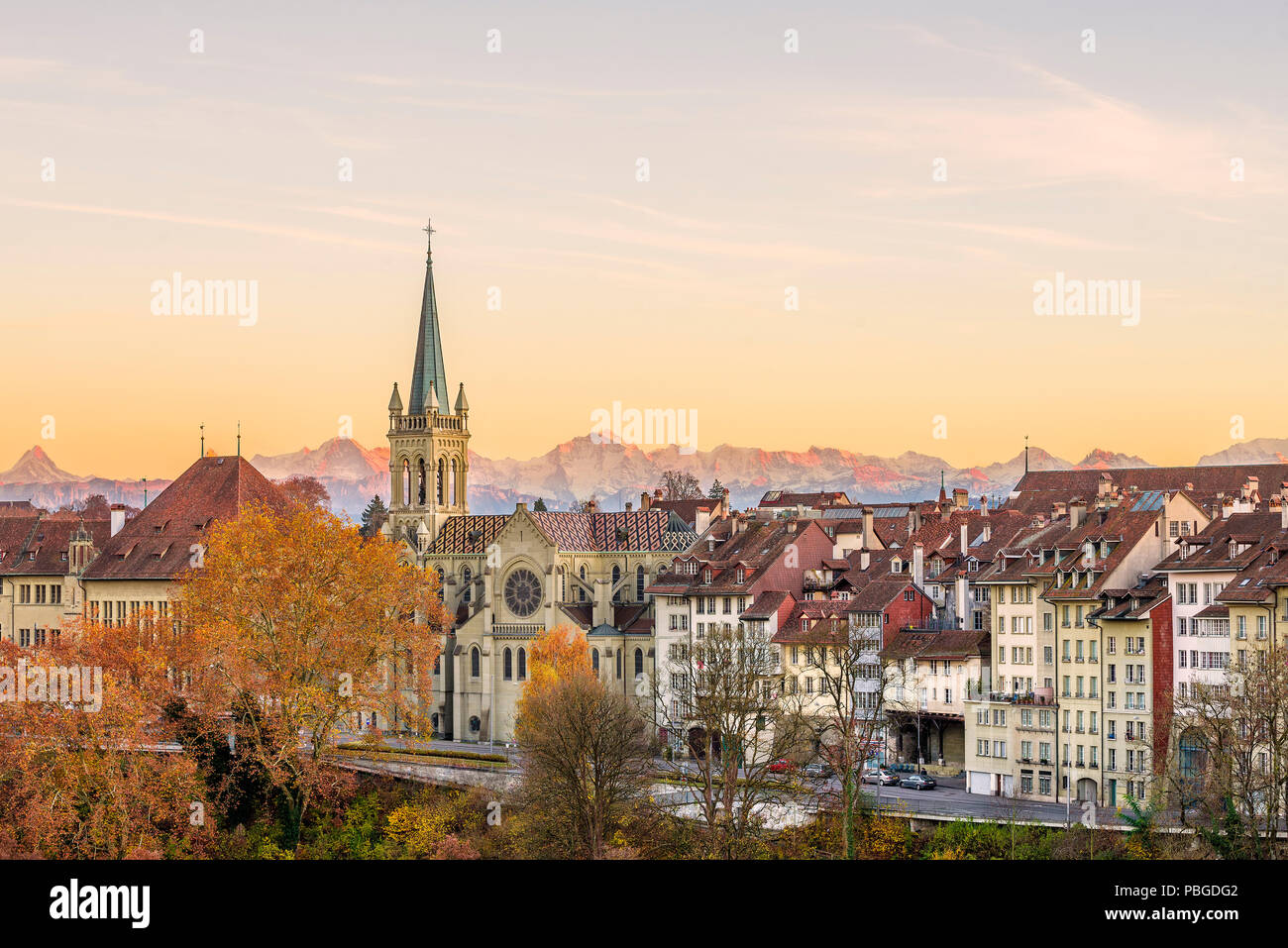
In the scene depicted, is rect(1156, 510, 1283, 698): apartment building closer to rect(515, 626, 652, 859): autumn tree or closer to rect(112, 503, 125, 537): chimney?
rect(515, 626, 652, 859): autumn tree

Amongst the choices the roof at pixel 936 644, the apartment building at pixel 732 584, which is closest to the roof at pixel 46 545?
the apartment building at pixel 732 584

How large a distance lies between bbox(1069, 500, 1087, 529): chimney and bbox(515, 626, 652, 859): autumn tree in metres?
24.4

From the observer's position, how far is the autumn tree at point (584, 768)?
248 feet

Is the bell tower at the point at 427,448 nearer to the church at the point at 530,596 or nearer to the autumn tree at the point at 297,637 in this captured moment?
the church at the point at 530,596

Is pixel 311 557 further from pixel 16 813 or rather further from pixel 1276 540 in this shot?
pixel 1276 540

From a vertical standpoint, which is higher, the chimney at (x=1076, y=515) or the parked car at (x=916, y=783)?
the chimney at (x=1076, y=515)

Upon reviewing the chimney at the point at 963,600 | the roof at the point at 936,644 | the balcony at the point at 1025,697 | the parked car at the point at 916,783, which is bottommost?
the parked car at the point at 916,783

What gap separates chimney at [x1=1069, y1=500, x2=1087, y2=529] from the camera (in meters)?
98.2

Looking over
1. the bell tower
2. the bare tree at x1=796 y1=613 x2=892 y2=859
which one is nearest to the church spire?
the bell tower

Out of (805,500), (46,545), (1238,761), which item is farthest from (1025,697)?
(46,545)

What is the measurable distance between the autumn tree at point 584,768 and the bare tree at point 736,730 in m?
2.41

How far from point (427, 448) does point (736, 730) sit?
6869 cm

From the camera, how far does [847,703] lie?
318 feet
